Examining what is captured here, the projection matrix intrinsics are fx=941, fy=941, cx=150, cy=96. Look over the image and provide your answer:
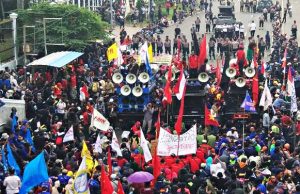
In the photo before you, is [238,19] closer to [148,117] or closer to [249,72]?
[249,72]

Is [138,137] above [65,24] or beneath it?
beneath

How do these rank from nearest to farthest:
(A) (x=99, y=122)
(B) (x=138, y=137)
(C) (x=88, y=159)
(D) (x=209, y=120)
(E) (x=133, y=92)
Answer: (C) (x=88, y=159) < (A) (x=99, y=122) < (B) (x=138, y=137) < (D) (x=209, y=120) < (E) (x=133, y=92)

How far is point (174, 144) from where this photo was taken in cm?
2311

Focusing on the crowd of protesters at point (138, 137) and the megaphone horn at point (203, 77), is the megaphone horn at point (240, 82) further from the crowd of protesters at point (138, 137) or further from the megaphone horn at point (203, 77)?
the megaphone horn at point (203, 77)

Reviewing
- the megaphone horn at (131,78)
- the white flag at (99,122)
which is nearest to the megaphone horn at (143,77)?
the megaphone horn at (131,78)

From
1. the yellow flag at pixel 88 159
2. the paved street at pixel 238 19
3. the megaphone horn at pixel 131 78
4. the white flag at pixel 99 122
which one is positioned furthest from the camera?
the paved street at pixel 238 19

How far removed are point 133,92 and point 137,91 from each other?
146 millimetres

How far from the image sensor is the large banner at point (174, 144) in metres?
23.0

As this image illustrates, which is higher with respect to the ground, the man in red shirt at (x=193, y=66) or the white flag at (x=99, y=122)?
the man in red shirt at (x=193, y=66)

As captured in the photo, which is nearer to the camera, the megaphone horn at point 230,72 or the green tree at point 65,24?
the megaphone horn at point 230,72

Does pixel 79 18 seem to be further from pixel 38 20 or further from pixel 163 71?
pixel 163 71

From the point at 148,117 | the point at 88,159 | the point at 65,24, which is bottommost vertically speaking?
the point at 148,117

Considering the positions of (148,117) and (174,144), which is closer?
(174,144)

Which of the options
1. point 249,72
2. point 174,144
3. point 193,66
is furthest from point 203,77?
point 174,144
